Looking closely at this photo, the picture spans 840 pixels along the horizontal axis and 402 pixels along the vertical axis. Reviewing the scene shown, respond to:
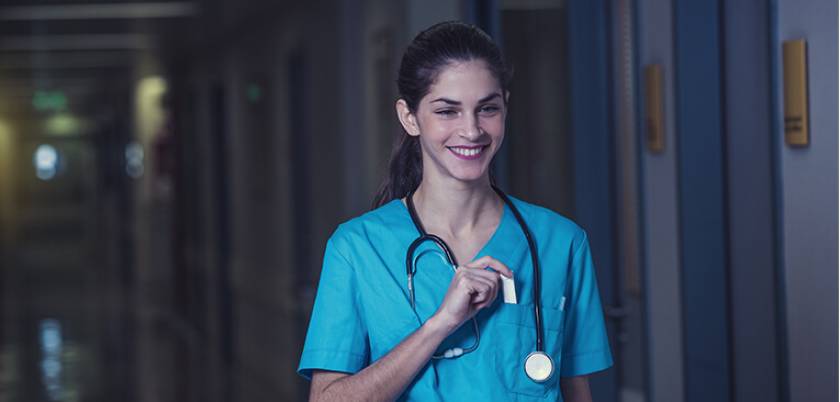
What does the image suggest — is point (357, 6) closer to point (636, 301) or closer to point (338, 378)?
point (636, 301)

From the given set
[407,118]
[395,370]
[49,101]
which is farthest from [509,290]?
[49,101]

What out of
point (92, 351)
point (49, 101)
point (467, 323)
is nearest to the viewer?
point (467, 323)

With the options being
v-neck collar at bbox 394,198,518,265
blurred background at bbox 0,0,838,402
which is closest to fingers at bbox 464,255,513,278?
v-neck collar at bbox 394,198,518,265

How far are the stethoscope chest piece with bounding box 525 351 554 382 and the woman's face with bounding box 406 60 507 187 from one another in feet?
0.74

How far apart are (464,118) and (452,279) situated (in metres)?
0.19

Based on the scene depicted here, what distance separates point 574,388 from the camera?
1.41 m

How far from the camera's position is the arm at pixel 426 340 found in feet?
3.95

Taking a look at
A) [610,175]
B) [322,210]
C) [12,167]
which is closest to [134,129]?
[12,167]

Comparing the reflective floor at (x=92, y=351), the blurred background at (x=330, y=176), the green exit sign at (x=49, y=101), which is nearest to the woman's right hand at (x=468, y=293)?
the blurred background at (x=330, y=176)

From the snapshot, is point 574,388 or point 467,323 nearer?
A: point 467,323

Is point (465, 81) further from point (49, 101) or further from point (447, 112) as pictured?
point (49, 101)

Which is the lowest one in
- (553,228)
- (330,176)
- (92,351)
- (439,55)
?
(92,351)

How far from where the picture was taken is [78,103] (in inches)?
356

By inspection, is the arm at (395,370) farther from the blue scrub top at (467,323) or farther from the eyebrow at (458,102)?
the eyebrow at (458,102)
